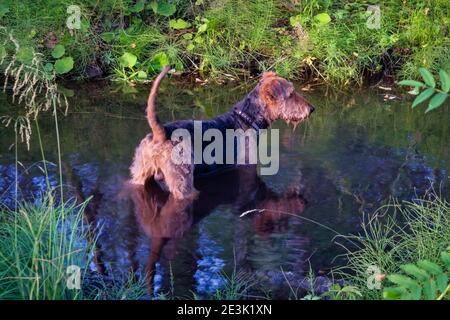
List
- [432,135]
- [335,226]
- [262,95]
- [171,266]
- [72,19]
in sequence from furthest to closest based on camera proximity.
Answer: [72,19] < [432,135] < [262,95] < [335,226] < [171,266]

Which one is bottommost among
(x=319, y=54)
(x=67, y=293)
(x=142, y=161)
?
(x=67, y=293)

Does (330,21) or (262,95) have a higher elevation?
(330,21)

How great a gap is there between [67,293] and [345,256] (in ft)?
7.06

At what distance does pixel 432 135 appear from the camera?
8.31 metres

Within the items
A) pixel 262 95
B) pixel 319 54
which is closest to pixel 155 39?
pixel 319 54

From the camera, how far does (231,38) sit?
10562mm

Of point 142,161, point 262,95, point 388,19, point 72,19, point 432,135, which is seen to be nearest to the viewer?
point 142,161

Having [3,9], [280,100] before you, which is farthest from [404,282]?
[3,9]

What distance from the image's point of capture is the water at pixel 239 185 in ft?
18.0

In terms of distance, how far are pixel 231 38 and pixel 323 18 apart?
1339mm

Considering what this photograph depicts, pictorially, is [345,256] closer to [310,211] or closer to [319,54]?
[310,211]

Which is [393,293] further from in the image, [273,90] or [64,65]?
[64,65]

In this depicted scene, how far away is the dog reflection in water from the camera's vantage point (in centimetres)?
603
